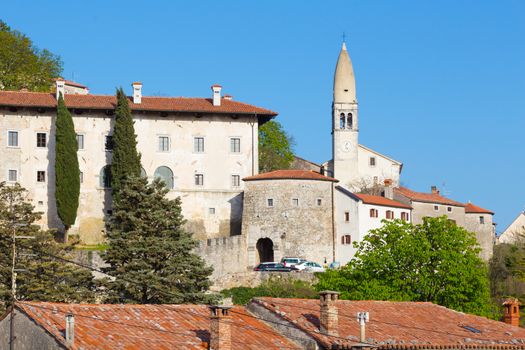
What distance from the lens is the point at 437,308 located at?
1407 inches

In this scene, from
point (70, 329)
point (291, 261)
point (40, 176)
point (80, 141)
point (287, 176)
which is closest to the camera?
point (70, 329)

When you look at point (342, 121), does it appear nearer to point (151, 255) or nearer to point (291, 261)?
point (291, 261)

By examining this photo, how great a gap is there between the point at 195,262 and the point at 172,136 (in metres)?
28.6

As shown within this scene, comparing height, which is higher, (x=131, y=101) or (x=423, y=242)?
(x=131, y=101)

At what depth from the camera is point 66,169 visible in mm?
69938

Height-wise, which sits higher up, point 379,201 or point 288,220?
point 379,201

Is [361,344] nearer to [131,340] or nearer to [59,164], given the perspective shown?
[131,340]

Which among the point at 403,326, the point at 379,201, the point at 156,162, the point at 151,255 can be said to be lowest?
the point at 403,326

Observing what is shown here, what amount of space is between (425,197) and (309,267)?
701 inches

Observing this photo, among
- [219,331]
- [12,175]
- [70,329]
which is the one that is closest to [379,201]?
[12,175]

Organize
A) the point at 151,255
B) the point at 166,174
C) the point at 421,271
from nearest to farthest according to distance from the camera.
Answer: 1. the point at 151,255
2. the point at 421,271
3. the point at 166,174

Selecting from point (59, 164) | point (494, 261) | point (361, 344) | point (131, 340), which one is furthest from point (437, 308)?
point (494, 261)

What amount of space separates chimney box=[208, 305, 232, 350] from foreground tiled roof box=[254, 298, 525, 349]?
314 cm

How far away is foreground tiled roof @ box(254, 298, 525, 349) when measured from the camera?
30.2 m
